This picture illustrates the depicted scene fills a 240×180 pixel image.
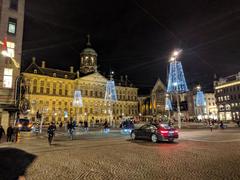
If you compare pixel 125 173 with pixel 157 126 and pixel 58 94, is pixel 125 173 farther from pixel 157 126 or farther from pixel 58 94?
pixel 58 94

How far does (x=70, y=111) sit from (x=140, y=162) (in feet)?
222

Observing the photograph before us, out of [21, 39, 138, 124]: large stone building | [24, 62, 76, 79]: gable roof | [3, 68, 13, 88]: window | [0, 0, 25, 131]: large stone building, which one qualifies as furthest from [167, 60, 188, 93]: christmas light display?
[24, 62, 76, 79]: gable roof

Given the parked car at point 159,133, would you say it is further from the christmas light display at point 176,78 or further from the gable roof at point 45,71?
the gable roof at point 45,71

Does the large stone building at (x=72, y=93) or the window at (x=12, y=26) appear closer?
the window at (x=12, y=26)

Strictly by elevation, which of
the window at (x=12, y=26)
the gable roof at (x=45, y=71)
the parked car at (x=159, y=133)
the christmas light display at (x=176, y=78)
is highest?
the gable roof at (x=45, y=71)

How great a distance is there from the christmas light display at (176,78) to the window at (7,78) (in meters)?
21.3

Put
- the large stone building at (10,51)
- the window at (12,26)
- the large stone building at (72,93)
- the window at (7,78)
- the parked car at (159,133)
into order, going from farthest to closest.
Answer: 1. the large stone building at (72,93)
2. the window at (12,26)
3. the window at (7,78)
4. the large stone building at (10,51)
5. the parked car at (159,133)

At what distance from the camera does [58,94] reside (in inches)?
2798

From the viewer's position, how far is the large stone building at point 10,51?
2380 centimetres

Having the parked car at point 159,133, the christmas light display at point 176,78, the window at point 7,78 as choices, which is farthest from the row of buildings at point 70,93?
the christmas light display at point 176,78

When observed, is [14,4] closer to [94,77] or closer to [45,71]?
[45,71]

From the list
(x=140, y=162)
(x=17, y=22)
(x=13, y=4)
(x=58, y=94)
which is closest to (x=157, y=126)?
(x=140, y=162)

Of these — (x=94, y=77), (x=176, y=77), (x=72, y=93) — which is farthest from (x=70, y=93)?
(x=176, y=77)

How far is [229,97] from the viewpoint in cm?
6888
